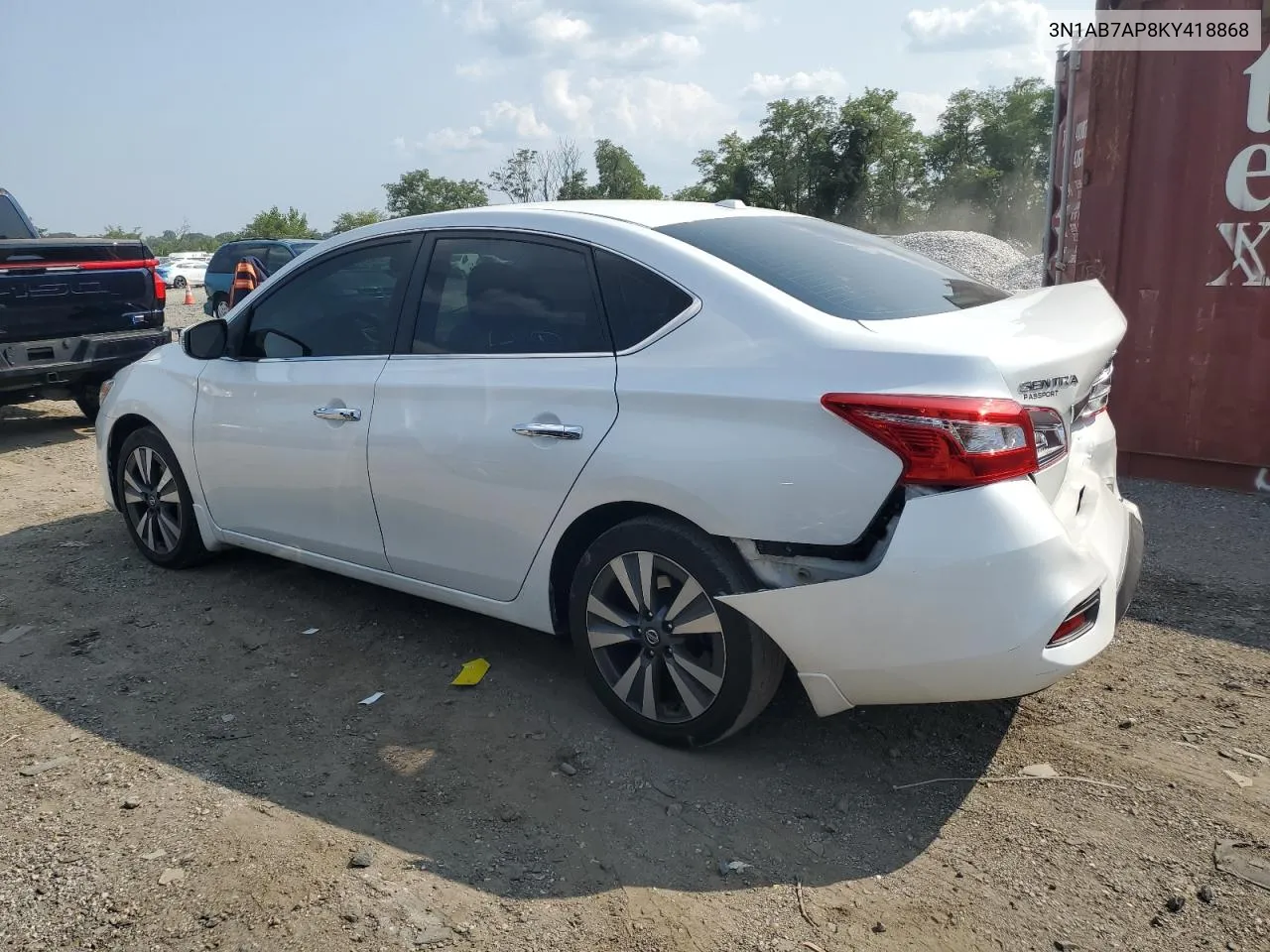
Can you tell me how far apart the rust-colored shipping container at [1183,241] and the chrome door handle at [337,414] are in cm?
492

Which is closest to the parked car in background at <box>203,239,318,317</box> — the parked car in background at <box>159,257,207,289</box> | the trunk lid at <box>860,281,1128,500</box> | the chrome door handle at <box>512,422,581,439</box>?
the chrome door handle at <box>512,422,581,439</box>

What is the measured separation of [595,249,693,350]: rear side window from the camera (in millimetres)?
3281

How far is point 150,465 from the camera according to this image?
202 inches

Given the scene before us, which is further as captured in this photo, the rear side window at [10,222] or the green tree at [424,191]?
the green tree at [424,191]

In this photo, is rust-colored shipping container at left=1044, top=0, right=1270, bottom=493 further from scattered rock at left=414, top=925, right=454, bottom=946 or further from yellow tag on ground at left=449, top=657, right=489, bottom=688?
scattered rock at left=414, top=925, right=454, bottom=946

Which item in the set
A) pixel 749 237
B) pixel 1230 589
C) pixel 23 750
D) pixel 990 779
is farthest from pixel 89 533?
pixel 1230 589

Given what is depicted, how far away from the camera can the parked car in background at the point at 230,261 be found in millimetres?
17750

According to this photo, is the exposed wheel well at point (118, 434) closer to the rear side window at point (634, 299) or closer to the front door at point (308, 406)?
the front door at point (308, 406)

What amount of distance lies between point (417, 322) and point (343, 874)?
2.02 m

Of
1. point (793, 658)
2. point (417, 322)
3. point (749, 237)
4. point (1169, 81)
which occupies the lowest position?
point (793, 658)

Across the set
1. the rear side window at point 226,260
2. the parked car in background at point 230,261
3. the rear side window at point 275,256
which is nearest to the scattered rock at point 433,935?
the rear side window at point 275,256

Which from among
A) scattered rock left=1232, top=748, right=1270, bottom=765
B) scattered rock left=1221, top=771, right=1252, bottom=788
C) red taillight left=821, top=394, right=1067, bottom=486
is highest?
red taillight left=821, top=394, right=1067, bottom=486

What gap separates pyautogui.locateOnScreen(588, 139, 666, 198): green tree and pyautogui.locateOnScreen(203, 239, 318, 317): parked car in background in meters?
36.3

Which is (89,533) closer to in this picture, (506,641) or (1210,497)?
(506,641)
